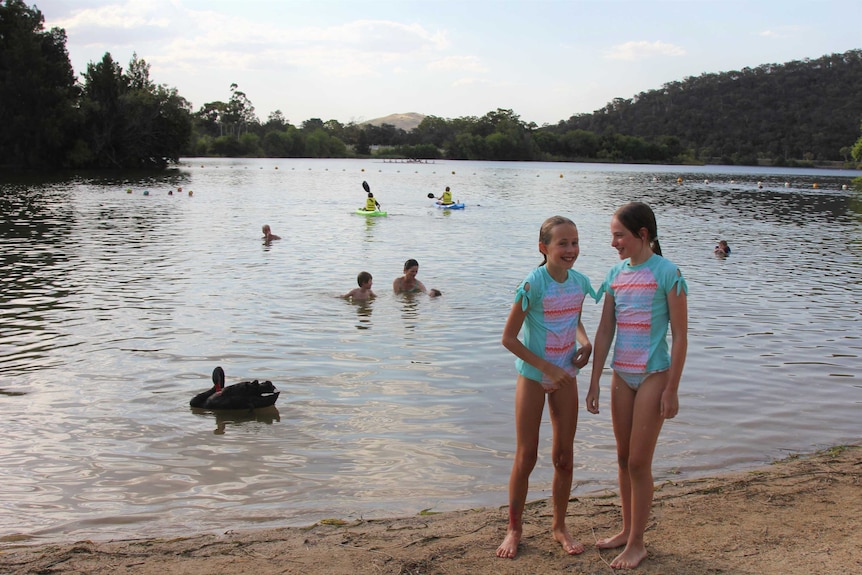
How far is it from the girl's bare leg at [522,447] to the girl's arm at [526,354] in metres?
0.11

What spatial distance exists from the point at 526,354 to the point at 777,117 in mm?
187307

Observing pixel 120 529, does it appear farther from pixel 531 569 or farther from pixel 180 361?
pixel 180 361

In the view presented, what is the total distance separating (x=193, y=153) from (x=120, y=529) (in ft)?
495

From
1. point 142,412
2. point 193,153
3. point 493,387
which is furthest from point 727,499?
point 193,153

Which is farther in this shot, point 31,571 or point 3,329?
point 3,329

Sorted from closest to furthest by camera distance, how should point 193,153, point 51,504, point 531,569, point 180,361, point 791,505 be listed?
point 531,569 → point 791,505 → point 51,504 → point 180,361 → point 193,153

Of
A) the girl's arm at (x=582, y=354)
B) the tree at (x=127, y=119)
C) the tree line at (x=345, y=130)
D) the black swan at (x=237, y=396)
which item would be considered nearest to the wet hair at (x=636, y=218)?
the girl's arm at (x=582, y=354)

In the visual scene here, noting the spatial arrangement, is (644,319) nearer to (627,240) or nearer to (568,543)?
(627,240)

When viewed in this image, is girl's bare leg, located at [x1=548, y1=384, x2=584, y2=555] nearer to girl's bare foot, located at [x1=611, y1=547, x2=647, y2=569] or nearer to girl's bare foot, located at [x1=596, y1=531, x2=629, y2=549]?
girl's bare foot, located at [x1=596, y1=531, x2=629, y2=549]

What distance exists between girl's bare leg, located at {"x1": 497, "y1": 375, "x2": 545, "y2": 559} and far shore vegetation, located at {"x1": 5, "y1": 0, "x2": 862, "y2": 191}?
63.9 m

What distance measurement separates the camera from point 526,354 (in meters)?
4.33

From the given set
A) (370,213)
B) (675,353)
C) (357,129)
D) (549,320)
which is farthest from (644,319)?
(357,129)

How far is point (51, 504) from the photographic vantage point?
566 cm

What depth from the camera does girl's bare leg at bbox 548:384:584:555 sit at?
4.38m
